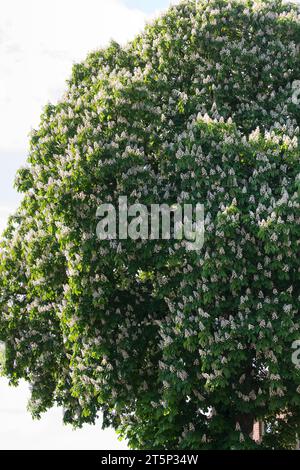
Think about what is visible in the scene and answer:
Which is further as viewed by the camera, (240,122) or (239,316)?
(240,122)

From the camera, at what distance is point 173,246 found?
20953 mm

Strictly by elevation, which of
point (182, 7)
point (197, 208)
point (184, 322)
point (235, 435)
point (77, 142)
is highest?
point (182, 7)

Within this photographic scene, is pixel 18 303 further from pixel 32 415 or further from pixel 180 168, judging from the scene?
pixel 180 168

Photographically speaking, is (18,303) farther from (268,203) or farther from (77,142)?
(268,203)

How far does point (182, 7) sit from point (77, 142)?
20.1 feet

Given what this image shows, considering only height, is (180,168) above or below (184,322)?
above

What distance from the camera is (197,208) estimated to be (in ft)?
66.8

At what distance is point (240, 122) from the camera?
23656 mm

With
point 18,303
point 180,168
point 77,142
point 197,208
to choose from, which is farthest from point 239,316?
point 18,303

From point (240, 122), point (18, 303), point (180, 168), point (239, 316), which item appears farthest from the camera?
point (18, 303)

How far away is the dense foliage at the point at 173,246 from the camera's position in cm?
2008

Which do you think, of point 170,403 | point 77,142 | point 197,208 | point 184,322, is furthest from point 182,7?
point 170,403

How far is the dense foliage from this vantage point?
65.9 ft

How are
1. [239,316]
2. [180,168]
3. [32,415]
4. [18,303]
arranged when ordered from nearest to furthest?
1. [239,316]
2. [180,168]
3. [18,303]
4. [32,415]
